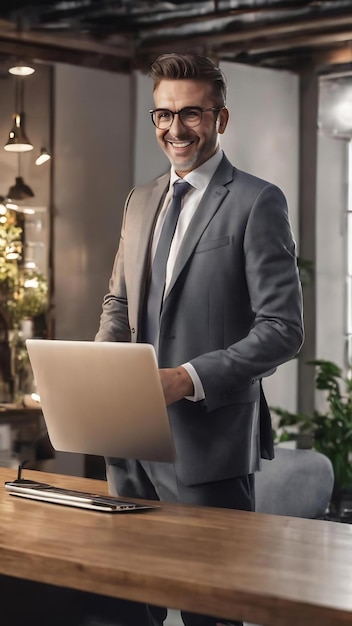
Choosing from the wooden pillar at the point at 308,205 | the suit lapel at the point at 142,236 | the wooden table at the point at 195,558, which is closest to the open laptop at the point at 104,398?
the wooden table at the point at 195,558

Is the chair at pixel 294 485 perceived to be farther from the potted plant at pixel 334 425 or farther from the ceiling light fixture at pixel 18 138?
the ceiling light fixture at pixel 18 138

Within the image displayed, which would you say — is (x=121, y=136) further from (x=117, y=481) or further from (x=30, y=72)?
(x=117, y=481)

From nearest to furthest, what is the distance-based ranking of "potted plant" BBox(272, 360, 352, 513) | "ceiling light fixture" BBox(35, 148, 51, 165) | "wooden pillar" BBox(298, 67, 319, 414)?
"potted plant" BBox(272, 360, 352, 513) < "ceiling light fixture" BBox(35, 148, 51, 165) < "wooden pillar" BBox(298, 67, 319, 414)

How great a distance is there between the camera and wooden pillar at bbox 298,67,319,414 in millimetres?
6566

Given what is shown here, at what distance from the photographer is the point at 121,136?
6555 mm

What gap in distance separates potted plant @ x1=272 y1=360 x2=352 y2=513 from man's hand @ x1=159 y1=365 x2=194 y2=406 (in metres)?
3.76

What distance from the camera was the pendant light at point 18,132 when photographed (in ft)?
20.3

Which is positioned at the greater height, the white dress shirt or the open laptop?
the white dress shirt

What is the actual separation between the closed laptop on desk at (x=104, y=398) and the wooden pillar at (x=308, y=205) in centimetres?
431

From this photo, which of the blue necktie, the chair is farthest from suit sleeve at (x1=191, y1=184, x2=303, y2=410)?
the chair

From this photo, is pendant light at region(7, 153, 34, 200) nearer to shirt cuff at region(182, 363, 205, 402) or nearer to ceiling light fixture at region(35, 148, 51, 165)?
ceiling light fixture at region(35, 148, 51, 165)

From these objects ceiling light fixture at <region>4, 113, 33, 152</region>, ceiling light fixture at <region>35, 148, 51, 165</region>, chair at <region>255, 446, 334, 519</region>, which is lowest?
chair at <region>255, 446, 334, 519</region>

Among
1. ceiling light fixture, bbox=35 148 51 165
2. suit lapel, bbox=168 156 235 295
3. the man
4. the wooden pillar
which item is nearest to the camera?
the man

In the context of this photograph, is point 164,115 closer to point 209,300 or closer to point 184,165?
point 184,165
